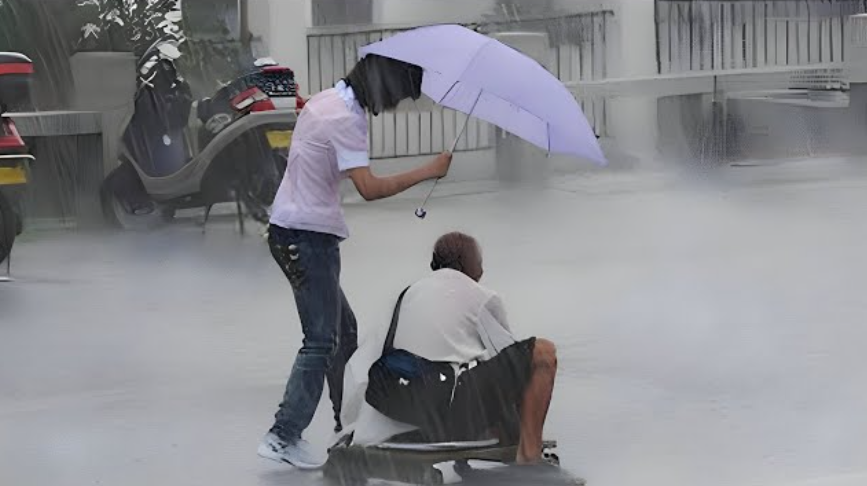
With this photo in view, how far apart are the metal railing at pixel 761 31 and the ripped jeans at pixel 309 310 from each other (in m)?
11.9

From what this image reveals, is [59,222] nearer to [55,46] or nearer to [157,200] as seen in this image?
[157,200]

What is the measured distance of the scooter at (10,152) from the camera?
934 cm

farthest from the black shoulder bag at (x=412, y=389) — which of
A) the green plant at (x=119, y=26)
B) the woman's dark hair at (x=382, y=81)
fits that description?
the green plant at (x=119, y=26)

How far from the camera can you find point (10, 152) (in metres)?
9.34

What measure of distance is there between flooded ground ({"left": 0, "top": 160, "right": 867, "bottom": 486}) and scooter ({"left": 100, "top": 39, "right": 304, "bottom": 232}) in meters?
0.25

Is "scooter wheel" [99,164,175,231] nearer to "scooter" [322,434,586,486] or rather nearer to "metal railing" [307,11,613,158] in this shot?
"metal railing" [307,11,613,158]

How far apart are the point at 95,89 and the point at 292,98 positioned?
1.84 m

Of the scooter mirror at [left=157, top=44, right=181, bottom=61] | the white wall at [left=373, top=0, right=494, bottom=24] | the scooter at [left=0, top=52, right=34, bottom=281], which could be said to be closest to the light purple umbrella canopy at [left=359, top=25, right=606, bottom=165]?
the scooter at [left=0, top=52, right=34, bottom=281]

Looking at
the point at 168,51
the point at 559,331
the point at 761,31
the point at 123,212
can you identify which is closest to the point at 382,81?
the point at 559,331

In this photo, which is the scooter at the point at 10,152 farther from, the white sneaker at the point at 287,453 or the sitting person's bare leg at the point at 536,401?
the sitting person's bare leg at the point at 536,401

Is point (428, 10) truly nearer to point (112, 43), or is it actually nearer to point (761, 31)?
point (112, 43)

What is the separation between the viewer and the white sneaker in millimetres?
5984

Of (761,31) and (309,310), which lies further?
(761,31)

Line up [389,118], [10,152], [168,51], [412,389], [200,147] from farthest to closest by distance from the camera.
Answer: [389,118] → [168,51] → [200,147] → [10,152] → [412,389]
